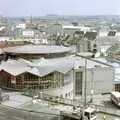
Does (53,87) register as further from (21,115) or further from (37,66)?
(21,115)

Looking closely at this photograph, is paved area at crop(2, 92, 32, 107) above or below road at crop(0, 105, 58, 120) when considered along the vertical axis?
below

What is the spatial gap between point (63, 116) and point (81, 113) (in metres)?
0.99

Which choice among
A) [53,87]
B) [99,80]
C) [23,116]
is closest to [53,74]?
[53,87]

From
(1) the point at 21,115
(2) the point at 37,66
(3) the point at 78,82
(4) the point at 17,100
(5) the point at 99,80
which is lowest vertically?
A: (5) the point at 99,80

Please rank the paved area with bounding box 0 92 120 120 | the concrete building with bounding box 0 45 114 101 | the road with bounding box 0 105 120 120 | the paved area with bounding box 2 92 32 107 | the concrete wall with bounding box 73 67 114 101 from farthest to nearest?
the concrete wall with bounding box 73 67 114 101
the concrete building with bounding box 0 45 114 101
the paved area with bounding box 2 92 32 107
the paved area with bounding box 0 92 120 120
the road with bounding box 0 105 120 120

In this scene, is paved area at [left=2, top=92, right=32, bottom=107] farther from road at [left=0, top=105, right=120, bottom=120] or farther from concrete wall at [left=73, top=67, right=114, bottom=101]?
concrete wall at [left=73, top=67, right=114, bottom=101]

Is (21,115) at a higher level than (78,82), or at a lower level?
higher

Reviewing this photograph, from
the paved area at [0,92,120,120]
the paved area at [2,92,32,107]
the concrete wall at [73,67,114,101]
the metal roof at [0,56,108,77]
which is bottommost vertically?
the concrete wall at [73,67,114,101]

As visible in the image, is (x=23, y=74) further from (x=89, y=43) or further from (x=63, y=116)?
(x=89, y=43)

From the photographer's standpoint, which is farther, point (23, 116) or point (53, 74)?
point (53, 74)

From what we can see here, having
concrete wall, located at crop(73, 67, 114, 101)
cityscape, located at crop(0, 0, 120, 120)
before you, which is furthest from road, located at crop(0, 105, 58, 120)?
concrete wall, located at crop(73, 67, 114, 101)

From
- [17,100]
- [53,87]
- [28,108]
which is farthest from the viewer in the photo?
[53,87]

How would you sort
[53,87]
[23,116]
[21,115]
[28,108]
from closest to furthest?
[23,116]
[21,115]
[28,108]
[53,87]

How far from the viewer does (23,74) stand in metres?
24.5
